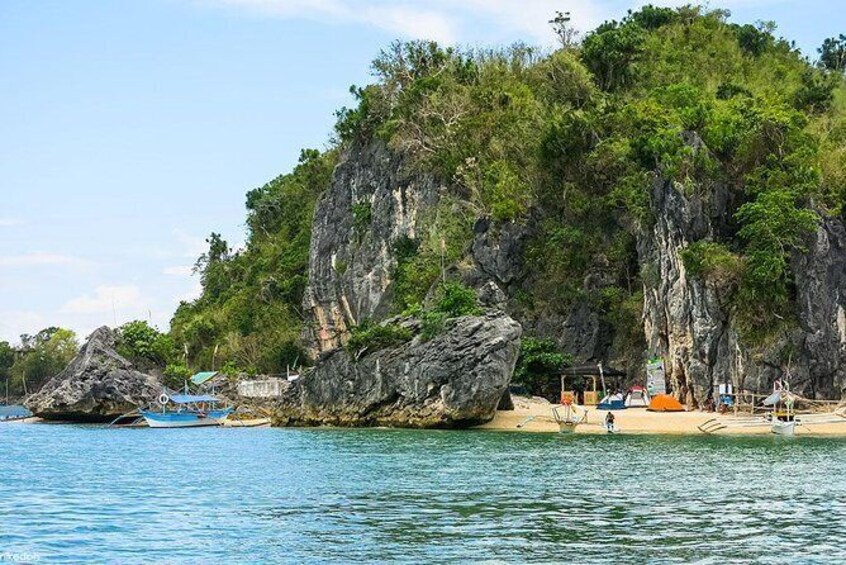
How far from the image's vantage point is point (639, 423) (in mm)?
55188

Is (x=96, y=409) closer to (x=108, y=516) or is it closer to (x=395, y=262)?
(x=395, y=262)

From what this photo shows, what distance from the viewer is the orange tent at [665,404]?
57.6 metres

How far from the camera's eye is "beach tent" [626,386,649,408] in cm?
6100

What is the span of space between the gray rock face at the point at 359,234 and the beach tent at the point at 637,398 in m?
21.7

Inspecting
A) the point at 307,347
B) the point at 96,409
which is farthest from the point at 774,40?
the point at 96,409

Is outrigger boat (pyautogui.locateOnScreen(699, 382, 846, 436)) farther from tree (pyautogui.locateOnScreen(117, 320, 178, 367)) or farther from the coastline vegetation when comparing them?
tree (pyautogui.locateOnScreen(117, 320, 178, 367))

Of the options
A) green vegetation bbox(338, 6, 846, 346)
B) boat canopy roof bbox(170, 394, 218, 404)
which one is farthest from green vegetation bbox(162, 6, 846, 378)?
boat canopy roof bbox(170, 394, 218, 404)

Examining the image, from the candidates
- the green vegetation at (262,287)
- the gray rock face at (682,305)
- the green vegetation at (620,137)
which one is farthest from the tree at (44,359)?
the gray rock face at (682,305)

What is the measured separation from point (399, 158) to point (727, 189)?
2723 centimetres

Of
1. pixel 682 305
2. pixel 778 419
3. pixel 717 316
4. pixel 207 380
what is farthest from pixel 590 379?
pixel 207 380

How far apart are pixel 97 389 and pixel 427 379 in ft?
95.0

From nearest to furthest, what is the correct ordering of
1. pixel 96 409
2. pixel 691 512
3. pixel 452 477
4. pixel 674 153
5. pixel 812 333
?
1. pixel 691 512
2. pixel 452 477
3. pixel 812 333
4. pixel 674 153
5. pixel 96 409

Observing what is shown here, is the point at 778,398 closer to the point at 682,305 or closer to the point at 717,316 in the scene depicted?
the point at 717,316

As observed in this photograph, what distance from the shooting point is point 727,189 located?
60.8m
